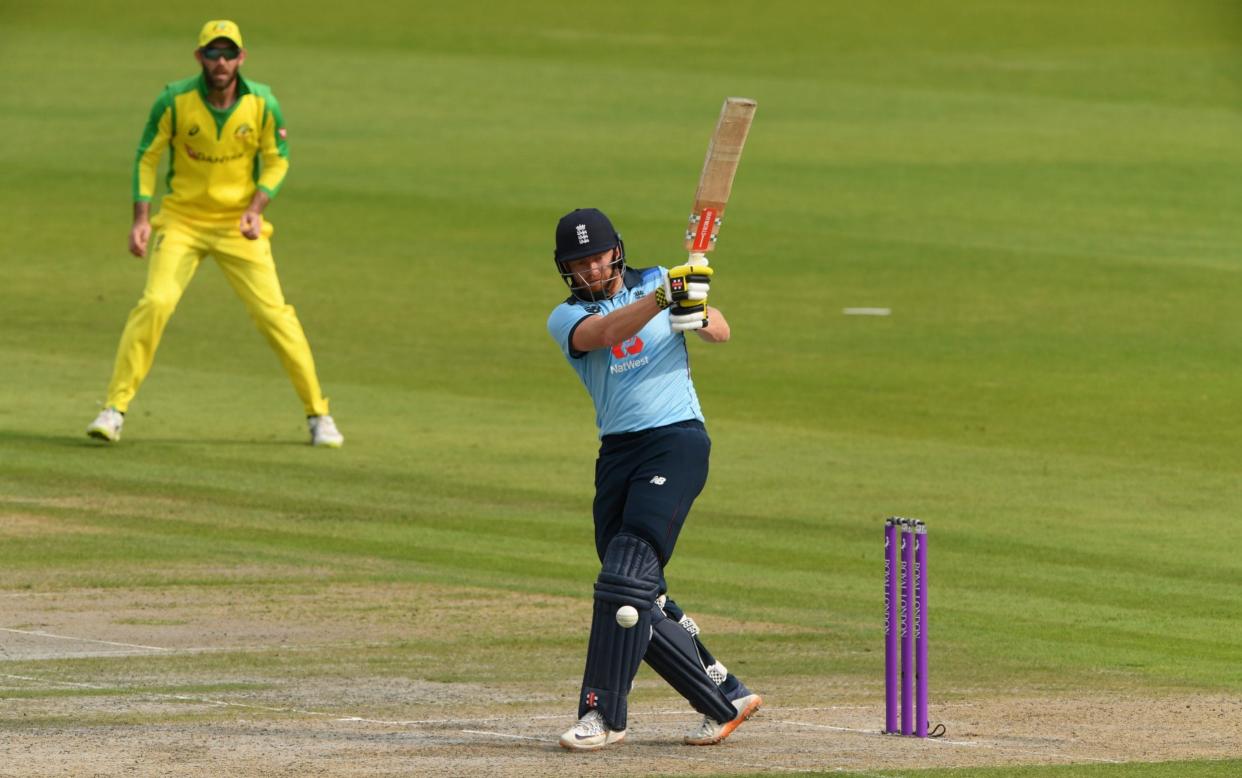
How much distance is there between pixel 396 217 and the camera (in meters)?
30.5

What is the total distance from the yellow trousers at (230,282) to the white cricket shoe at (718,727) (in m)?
7.79

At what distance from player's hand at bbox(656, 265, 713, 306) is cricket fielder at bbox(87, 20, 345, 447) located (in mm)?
8015

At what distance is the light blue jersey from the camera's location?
9.58 m

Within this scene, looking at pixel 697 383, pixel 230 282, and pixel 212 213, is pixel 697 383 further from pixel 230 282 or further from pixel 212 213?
pixel 212 213

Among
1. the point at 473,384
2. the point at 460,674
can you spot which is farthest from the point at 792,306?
the point at 460,674

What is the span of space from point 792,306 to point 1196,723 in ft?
49.1

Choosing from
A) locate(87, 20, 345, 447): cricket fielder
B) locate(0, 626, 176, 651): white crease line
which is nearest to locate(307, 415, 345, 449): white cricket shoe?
locate(87, 20, 345, 447): cricket fielder

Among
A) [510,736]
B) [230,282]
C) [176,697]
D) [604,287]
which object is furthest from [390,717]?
[230,282]

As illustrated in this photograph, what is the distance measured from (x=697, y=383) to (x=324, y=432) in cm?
429

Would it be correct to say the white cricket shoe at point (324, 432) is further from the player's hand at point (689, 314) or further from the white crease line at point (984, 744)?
the player's hand at point (689, 314)

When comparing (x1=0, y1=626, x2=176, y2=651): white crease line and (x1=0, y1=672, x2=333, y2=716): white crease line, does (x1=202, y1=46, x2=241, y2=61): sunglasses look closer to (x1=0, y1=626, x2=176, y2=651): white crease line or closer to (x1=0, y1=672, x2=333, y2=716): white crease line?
(x1=0, y1=626, x2=176, y2=651): white crease line

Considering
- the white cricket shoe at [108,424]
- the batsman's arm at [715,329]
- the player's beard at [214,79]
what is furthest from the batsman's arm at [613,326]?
the white cricket shoe at [108,424]

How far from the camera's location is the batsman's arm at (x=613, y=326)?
30.1 feet

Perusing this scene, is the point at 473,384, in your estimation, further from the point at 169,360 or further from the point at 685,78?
the point at 685,78
